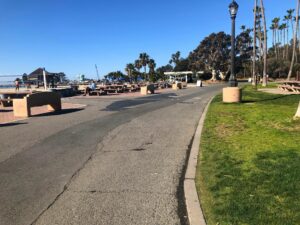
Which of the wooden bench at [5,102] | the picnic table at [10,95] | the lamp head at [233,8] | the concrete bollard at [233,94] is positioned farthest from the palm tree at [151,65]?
the concrete bollard at [233,94]

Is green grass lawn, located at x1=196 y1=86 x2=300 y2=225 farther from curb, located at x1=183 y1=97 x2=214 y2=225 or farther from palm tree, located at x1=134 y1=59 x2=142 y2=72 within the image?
palm tree, located at x1=134 y1=59 x2=142 y2=72

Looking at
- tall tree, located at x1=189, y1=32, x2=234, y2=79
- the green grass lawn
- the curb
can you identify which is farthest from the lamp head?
tall tree, located at x1=189, y1=32, x2=234, y2=79

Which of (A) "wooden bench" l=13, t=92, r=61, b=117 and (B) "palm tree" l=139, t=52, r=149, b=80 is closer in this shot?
(A) "wooden bench" l=13, t=92, r=61, b=117

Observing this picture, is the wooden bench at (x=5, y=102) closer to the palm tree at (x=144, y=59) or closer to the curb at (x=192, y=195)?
the curb at (x=192, y=195)

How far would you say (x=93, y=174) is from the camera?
6.43 m

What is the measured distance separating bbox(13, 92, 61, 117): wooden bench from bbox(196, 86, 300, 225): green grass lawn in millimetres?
8813

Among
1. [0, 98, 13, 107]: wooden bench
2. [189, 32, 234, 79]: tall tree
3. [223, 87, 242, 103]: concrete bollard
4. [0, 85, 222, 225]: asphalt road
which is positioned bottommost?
[0, 85, 222, 225]: asphalt road

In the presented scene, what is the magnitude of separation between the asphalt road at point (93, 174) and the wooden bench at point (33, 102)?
398 cm

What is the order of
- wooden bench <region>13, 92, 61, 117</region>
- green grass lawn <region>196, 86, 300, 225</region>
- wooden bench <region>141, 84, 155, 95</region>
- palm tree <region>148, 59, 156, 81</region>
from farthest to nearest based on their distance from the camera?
palm tree <region>148, 59, 156, 81</region> → wooden bench <region>141, 84, 155, 95</region> → wooden bench <region>13, 92, 61, 117</region> → green grass lawn <region>196, 86, 300, 225</region>

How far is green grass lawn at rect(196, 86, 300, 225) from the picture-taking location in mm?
4328

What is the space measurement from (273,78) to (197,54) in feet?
79.1

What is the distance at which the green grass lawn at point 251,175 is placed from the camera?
14.2ft

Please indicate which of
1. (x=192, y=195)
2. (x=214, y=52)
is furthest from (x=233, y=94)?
(x=214, y=52)

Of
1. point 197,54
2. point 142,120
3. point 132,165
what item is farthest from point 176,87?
point 197,54
